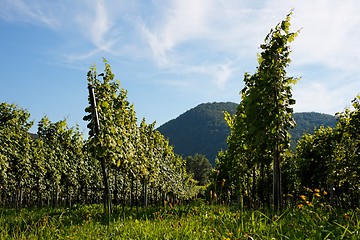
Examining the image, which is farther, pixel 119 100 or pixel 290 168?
pixel 290 168

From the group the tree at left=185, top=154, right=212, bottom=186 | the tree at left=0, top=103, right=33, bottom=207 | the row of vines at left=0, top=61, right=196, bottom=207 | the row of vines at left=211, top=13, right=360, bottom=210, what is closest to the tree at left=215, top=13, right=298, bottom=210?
the row of vines at left=211, top=13, right=360, bottom=210

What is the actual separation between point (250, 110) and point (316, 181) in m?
13.8

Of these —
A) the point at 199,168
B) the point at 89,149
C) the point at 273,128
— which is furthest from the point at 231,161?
the point at 199,168

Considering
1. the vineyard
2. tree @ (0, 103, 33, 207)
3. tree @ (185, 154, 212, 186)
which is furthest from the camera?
tree @ (185, 154, 212, 186)

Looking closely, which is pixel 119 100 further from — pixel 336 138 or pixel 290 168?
→ pixel 290 168

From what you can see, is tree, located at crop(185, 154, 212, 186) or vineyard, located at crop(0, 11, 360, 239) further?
tree, located at crop(185, 154, 212, 186)

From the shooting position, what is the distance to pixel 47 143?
2536 centimetres

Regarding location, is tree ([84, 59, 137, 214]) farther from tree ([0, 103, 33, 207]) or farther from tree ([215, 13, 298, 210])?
tree ([0, 103, 33, 207])

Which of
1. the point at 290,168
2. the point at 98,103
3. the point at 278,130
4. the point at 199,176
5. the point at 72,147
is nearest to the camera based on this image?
the point at 278,130

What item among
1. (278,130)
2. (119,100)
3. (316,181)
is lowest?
(316,181)

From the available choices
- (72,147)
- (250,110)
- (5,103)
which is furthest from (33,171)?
(250,110)

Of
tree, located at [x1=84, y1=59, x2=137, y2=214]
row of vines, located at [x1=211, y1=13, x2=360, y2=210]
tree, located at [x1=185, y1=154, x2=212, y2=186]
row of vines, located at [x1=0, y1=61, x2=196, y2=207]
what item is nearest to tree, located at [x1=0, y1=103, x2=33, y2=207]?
row of vines, located at [x1=0, y1=61, x2=196, y2=207]

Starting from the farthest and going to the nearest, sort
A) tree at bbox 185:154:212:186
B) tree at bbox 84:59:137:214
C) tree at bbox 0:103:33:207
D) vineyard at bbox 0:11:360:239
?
tree at bbox 185:154:212:186
tree at bbox 0:103:33:207
tree at bbox 84:59:137:214
vineyard at bbox 0:11:360:239

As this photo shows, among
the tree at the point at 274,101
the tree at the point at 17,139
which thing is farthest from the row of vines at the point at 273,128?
the tree at the point at 17,139
